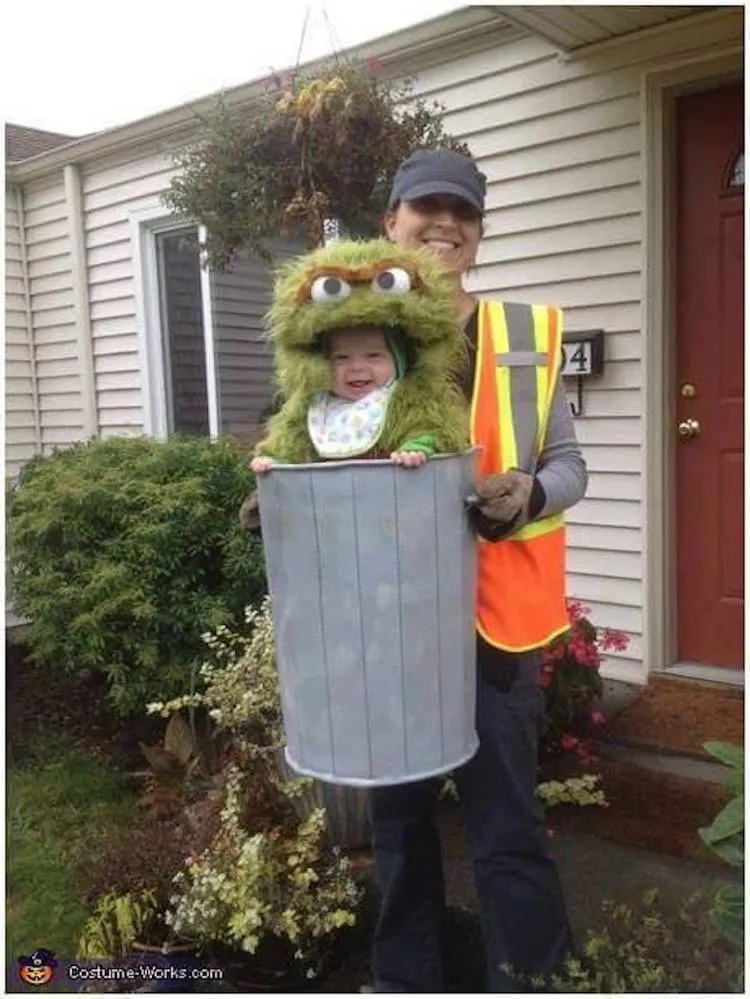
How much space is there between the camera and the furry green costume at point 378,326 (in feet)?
4.96

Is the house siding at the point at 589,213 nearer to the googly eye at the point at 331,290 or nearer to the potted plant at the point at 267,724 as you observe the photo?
the potted plant at the point at 267,724

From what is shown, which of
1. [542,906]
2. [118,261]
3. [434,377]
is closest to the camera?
[434,377]

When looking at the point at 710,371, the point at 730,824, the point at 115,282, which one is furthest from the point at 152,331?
the point at 730,824

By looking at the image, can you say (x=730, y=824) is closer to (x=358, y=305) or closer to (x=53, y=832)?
(x=358, y=305)

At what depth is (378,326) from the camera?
61.4 inches

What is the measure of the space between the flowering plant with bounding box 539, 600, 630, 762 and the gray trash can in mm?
1553

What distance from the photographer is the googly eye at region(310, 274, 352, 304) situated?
1.51 metres

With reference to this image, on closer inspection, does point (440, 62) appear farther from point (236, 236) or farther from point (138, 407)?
point (138, 407)

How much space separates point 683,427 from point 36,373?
5655 millimetres

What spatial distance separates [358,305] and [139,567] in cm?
220

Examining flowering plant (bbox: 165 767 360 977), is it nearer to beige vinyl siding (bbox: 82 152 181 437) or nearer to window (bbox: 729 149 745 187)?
window (bbox: 729 149 745 187)

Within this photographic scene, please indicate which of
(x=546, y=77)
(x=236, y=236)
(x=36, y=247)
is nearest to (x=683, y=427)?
(x=546, y=77)

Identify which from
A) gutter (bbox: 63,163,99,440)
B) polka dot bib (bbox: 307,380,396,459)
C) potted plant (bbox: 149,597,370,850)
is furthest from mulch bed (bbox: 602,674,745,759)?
gutter (bbox: 63,163,99,440)

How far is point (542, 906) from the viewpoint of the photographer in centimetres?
171
